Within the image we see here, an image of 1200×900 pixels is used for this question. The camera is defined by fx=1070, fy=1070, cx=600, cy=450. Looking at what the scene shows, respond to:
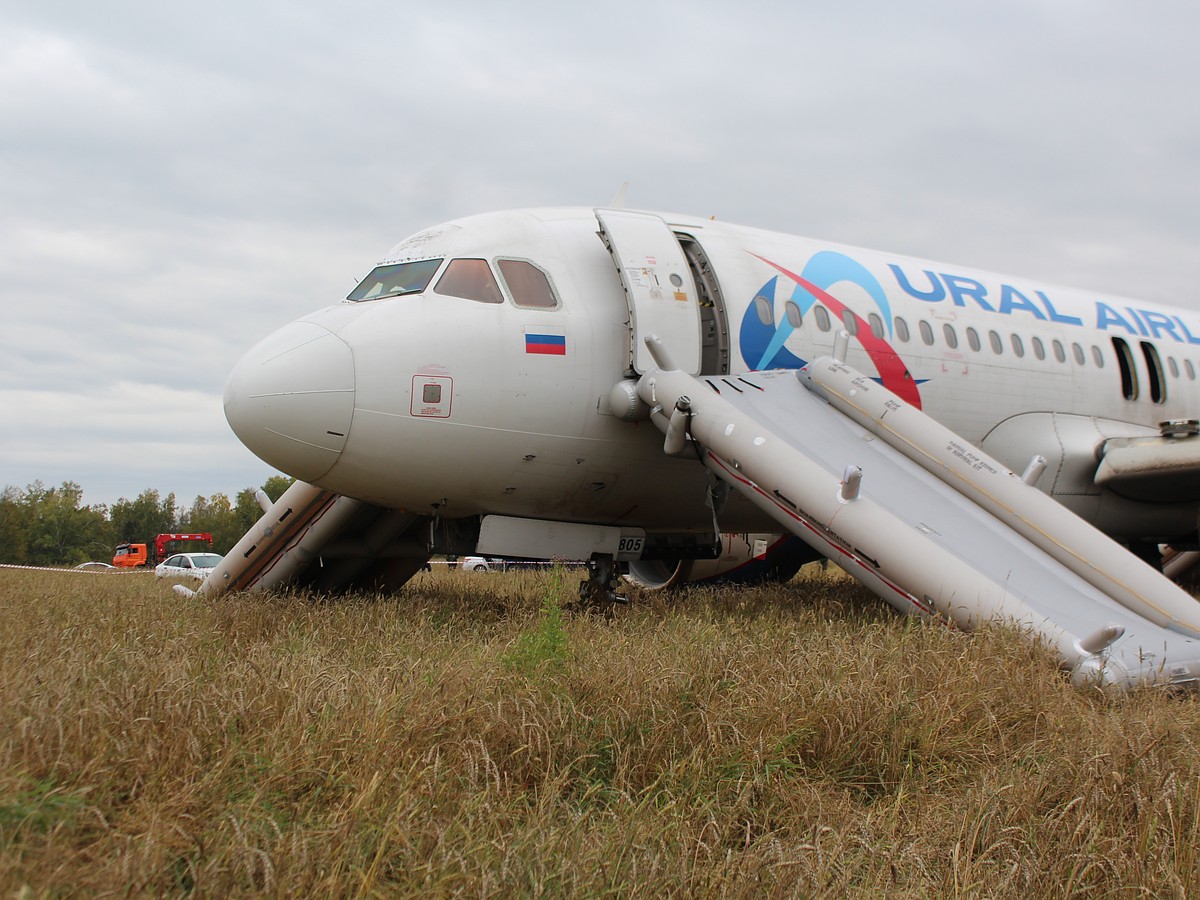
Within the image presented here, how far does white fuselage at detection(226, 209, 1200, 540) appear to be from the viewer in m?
8.53

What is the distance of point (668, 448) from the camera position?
8.80 meters

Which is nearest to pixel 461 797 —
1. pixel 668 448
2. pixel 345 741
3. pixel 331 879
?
pixel 345 741

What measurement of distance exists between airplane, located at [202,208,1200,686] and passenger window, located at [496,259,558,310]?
0.02 m

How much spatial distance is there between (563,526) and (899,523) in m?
3.33

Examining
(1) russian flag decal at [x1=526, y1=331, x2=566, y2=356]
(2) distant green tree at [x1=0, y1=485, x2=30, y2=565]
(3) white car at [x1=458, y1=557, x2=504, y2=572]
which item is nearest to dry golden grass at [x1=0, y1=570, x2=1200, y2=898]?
(1) russian flag decal at [x1=526, y1=331, x2=566, y2=356]

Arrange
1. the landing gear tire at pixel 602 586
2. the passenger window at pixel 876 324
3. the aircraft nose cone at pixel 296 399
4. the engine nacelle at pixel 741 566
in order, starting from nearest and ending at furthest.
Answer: the aircraft nose cone at pixel 296 399 < the landing gear tire at pixel 602 586 < the passenger window at pixel 876 324 < the engine nacelle at pixel 741 566

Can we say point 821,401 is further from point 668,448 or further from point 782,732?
point 782,732

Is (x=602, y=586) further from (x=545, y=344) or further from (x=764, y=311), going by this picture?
(x=764, y=311)

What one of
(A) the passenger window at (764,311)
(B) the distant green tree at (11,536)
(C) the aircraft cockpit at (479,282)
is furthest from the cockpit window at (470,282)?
(B) the distant green tree at (11,536)

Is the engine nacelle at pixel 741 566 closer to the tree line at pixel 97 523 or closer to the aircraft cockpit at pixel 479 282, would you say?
the aircraft cockpit at pixel 479 282

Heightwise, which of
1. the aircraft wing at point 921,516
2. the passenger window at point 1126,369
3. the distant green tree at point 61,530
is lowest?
the distant green tree at point 61,530

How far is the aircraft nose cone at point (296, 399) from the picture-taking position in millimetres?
8312

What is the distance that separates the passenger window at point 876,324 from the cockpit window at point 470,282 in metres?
3.99

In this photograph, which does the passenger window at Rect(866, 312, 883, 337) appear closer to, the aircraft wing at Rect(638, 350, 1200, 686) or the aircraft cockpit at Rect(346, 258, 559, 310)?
the aircraft wing at Rect(638, 350, 1200, 686)
